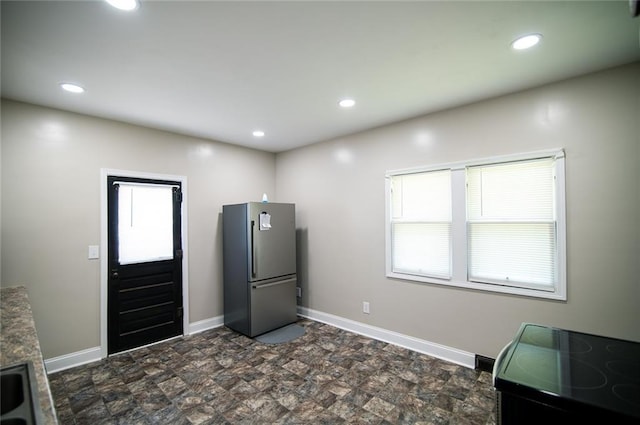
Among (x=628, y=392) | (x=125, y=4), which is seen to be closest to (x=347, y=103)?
(x=125, y=4)

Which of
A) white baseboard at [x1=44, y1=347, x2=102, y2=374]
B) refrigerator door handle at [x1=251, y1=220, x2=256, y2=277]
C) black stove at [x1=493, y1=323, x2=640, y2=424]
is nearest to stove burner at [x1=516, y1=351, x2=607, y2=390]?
black stove at [x1=493, y1=323, x2=640, y2=424]

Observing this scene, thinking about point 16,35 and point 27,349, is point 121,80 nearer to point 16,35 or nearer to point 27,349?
point 16,35

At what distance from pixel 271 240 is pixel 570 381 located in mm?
3258

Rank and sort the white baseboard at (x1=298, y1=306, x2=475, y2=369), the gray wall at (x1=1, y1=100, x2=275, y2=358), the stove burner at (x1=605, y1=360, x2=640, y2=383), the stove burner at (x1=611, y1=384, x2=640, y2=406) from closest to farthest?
1. the stove burner at (x1=611, y1=384, x2=640, y2=406)
2. the stove burner at (x1=605, y1=360, x2=640, y2=383)
3. the gray wall at (x1=1, y1=100, x2=275, y2=358)
4. the white baseboard at (x1=298, y1=306, x2=475, y2=369)

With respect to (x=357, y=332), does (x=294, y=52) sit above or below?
above

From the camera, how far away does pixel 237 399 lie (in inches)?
95.3

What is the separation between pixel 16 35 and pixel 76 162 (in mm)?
1522

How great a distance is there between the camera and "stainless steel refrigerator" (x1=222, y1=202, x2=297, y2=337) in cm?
367

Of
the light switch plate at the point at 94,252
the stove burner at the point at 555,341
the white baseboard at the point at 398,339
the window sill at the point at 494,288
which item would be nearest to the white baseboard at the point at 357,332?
the white baseboard at the point at 398,339

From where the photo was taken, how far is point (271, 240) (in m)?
3.86

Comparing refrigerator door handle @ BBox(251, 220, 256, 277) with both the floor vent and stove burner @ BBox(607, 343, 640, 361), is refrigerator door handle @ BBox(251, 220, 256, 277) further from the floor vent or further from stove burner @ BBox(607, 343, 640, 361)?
stove burner @ BBox(607, 343, 640, 361)

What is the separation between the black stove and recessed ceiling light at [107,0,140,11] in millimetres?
2318

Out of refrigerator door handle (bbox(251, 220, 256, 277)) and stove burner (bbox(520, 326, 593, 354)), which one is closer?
stove burner (bbox(520, 326, 593, 354))

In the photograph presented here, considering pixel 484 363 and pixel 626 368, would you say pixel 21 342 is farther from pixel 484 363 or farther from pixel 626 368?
pixel 484 363
